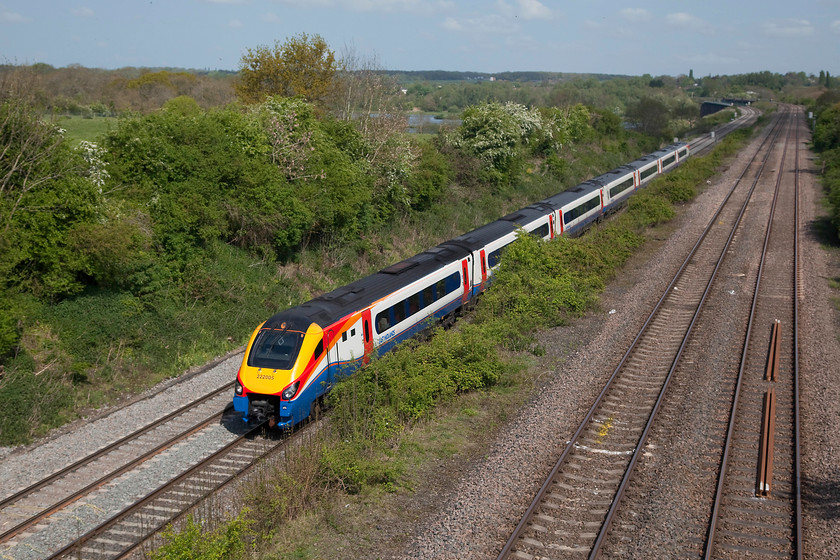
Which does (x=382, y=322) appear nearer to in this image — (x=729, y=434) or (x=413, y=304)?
(x=413, y=304)

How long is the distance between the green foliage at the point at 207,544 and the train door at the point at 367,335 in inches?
259

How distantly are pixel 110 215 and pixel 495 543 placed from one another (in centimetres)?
1428

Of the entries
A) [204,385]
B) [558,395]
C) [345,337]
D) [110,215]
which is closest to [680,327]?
[558,395]

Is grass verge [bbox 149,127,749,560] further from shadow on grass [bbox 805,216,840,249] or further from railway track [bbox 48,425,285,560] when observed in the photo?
shadow on grass [bbox 805,216,840,249]

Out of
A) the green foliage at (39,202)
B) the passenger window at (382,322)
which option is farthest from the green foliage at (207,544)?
the green foliage at (39,202)

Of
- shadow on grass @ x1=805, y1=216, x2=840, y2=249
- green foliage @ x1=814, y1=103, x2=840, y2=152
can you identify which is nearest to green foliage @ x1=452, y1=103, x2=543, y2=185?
shadow on grass @ x1=805, y1=216, x2=840, y2=249

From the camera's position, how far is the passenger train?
13805 mm

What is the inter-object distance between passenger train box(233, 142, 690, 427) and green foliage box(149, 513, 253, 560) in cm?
430

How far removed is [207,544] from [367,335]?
25.3 feet

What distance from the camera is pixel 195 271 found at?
67.7 ft

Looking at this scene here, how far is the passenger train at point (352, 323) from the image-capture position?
13.8 meters

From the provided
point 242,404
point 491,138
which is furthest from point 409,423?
point 491,138

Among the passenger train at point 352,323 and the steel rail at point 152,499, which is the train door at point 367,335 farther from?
the steel rail at point 152,499

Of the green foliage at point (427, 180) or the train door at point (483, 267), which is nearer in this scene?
the train door at point (483, 267)
